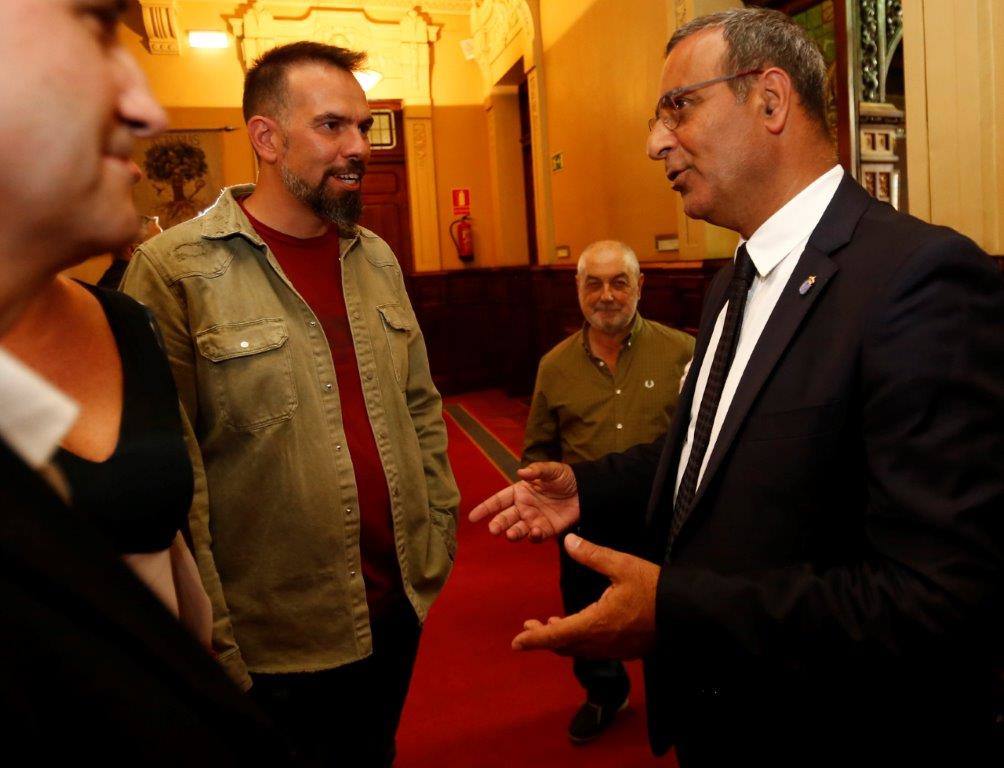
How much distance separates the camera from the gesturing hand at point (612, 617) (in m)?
1.15

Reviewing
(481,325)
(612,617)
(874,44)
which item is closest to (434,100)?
(481,325)

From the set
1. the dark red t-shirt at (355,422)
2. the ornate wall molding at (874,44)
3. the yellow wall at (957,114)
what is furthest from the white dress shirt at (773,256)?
the ornate wall molding at (874,44)

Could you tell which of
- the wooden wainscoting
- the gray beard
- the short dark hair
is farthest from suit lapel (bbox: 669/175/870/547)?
the wooden wainscoting

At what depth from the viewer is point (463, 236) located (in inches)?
362

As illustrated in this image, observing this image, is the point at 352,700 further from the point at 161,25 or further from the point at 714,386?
the point at 161,25

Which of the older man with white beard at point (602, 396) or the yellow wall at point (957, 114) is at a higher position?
the yellow wall at point (957, 114)

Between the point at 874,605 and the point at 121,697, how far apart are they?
37.4 inches

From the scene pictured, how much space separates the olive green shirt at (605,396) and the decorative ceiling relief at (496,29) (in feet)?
18.1

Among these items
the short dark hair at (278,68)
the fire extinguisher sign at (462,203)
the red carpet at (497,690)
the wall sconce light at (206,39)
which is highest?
the wall sconce light at (206,39)

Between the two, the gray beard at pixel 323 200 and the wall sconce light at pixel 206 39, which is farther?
the wall sconce light at pixel 206 39

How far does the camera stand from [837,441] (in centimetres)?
108

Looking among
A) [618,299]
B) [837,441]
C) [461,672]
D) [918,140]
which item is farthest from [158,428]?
[918,140]

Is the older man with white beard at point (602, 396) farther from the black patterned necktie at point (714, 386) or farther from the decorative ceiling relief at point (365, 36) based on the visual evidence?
the decorative ceiling relief at point (365, 36)

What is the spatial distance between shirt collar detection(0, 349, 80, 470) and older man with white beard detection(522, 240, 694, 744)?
7.43ft
